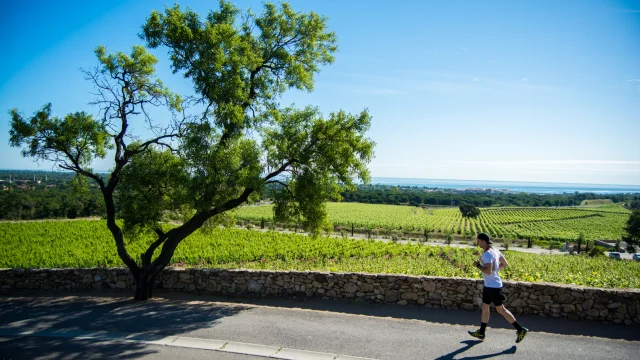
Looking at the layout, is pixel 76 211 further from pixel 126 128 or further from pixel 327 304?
pixel 327 304

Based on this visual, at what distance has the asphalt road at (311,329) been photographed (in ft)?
21.5

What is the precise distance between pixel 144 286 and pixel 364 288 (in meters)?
6.35

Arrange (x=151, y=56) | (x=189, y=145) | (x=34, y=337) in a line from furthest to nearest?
(x=151, y=56), (x=189, y=145), (x=34, y=337)

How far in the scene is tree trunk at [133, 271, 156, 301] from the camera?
34.0 ft

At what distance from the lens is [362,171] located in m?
11.3

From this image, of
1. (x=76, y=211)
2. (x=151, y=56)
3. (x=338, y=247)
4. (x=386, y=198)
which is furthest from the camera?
(x=386, y=198)

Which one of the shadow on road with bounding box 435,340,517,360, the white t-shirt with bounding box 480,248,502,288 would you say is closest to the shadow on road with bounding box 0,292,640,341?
the shadow on road with bounding box 435,340,517,360

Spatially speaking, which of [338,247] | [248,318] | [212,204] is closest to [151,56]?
[212,204]

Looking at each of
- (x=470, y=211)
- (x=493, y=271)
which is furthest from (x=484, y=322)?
(x=470, y=211)

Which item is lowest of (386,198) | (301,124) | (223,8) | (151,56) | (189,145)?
(386,198)

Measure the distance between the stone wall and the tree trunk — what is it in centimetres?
66

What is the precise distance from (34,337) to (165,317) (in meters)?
2.52

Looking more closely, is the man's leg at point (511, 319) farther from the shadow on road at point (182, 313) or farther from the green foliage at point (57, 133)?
the green foliage at point (57, 133)

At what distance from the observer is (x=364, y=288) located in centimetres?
958
